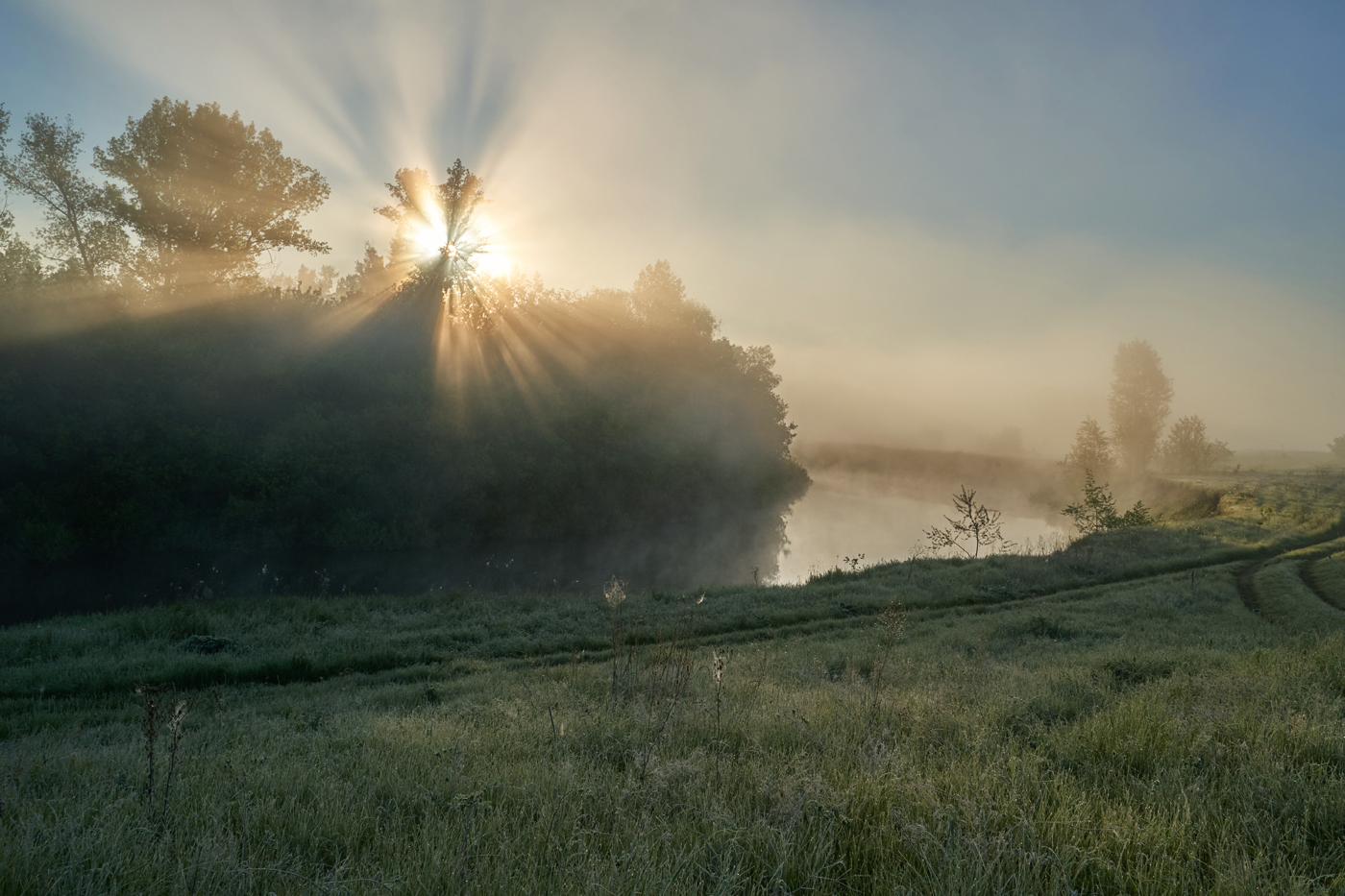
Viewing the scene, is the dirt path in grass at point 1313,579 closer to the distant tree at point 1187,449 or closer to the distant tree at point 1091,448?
the distant tree at point 1091,448

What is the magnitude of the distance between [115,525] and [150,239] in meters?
21.6

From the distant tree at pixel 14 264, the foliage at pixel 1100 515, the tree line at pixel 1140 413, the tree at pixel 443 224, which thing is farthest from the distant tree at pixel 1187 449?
the distant tree at pixel 14 264

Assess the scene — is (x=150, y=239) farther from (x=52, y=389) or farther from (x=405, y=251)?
(x=405, y=251)

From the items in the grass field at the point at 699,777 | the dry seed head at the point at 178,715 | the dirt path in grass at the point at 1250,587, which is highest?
the dry seed head at the point at 178,715

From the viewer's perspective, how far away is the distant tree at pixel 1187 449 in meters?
77.2

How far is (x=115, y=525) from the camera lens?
1162 inches

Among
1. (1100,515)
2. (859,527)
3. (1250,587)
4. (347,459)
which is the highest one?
(347,459)

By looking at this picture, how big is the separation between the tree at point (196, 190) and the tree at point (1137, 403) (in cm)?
8504

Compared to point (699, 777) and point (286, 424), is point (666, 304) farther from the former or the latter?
point (699, 777)

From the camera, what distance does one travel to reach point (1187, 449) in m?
78.0

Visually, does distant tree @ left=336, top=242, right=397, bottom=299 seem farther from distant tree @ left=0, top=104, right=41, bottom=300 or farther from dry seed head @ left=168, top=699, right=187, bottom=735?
dry seed head @ left=168, top=699, right=187, bottom=735

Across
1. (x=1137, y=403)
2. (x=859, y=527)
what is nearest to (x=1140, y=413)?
(x=1137, y=403)

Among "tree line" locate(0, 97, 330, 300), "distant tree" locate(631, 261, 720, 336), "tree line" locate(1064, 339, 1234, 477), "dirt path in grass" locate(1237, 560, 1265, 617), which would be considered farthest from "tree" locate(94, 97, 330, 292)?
"tree line" locate(1064, 339, 1234, 477)

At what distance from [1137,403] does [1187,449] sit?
1120 cm
